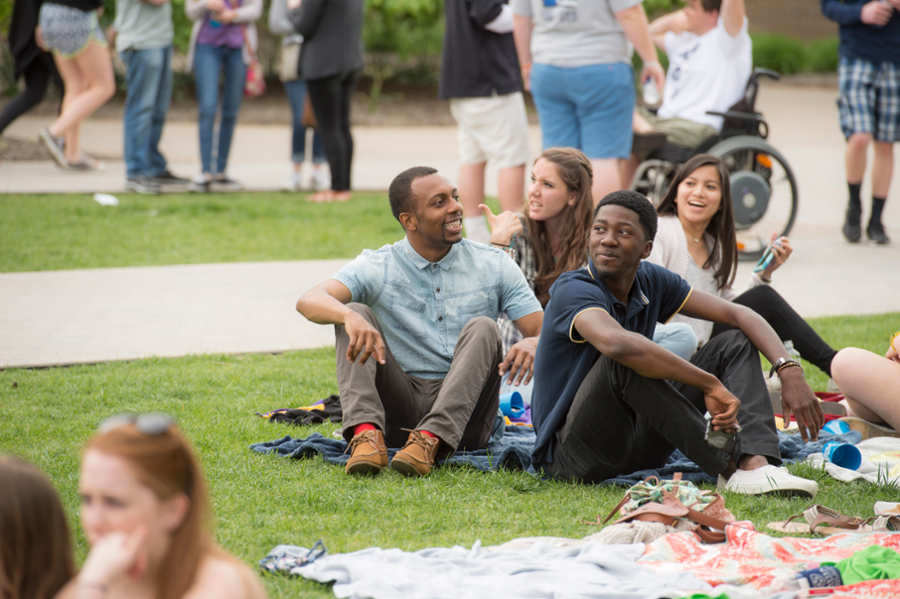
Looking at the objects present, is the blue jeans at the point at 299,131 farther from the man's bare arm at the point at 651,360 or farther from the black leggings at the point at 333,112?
the man's bare arm at the point at 651,360

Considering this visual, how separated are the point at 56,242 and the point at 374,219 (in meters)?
2.57

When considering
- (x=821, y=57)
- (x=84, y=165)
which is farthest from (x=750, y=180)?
(x=821, y=57)

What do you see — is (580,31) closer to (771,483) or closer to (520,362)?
(520,362)

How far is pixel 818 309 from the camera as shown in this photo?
5949 millimetres

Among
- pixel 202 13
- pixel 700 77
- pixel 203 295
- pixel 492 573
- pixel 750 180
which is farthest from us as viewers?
pixel 202 13

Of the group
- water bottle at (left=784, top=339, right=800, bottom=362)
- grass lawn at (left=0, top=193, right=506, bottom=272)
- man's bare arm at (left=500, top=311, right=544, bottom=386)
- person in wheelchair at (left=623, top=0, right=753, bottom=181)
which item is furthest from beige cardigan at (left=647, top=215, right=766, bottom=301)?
grass lawn at (left=0, top=193, right=506, bottom=272)

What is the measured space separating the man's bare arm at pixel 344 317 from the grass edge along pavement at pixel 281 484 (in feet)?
1.46

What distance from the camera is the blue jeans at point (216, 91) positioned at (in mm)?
9133

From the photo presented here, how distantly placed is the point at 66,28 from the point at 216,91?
1.40 meters

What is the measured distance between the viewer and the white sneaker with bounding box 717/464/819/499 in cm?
319

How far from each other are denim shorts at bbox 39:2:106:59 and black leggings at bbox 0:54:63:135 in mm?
318

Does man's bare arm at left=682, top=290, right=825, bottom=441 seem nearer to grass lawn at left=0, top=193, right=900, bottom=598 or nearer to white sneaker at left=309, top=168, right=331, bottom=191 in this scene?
grass lawn at left=0, top=193, right=900, bottom=598

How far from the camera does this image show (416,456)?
3322 mm

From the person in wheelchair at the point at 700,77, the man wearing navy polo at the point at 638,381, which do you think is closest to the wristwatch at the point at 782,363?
the man wearing navy polo at the point at 638,381
